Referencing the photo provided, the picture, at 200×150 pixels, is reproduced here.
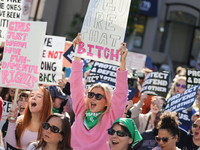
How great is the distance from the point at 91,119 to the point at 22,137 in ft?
2.70

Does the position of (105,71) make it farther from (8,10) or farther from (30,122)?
(30,122)

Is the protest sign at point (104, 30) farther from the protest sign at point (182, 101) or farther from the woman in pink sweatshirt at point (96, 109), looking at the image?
the protest sign at point (182, 101)

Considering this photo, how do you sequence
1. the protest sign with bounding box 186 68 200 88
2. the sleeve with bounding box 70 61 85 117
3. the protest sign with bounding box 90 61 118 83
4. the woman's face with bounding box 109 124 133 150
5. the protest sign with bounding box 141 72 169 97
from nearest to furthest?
the woman's face with bounding box 109 124 133 150 < the sleeve with bounding box 70 61 85 117 < the protest sign with bounding box 90 61 118 83 < the protest sign with bounding box 186 68 200 88 < the protest sign with bounding box 141 72 169 97

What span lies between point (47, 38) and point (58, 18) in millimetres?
14125

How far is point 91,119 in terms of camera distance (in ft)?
13.8

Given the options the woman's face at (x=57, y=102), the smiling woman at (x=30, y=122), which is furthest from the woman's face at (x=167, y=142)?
the woman's face at (x=57, y=102)

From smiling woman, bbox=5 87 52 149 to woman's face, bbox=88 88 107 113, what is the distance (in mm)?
615

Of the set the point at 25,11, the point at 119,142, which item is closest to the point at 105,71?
the point at 119,142

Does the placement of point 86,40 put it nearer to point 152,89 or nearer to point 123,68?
point 123,68

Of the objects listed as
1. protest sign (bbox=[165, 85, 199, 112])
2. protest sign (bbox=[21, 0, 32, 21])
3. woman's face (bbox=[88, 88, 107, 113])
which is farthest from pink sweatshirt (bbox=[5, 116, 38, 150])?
protest sign (bbox=[21, 0, 32, 21])

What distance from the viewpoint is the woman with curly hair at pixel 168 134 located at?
161 inches

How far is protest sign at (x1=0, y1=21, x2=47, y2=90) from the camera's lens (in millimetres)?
4594

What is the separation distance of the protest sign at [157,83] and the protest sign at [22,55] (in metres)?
2.68

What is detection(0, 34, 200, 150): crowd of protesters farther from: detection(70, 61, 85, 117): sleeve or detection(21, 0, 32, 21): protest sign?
detection(21, 0, 32, 21): protest sign
